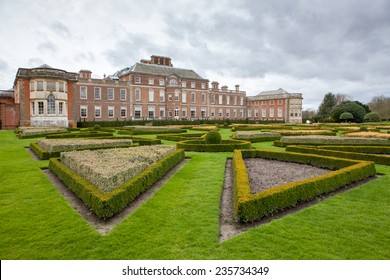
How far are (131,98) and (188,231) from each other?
157ft

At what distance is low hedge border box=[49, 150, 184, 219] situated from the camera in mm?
6109

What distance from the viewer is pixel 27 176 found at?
9.91 m

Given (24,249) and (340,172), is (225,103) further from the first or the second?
(24,249)

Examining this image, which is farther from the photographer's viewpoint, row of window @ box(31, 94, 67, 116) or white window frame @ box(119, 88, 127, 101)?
white window frame @ box(119, 88, 127, 101)

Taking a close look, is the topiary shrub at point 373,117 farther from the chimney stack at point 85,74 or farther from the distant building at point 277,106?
the chimney stack at point 85,74

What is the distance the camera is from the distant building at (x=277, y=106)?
62.3m

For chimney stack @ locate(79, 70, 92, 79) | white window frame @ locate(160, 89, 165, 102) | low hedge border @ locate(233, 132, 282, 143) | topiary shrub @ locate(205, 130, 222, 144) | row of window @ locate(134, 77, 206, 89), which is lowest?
low hedge border @ locate(233, 132, 282, 143)

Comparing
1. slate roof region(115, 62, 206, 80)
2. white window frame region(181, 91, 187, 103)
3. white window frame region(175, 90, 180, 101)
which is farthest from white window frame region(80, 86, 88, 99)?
white window frame region(181, 91, 187, 103)

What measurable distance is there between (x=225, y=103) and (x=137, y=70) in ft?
71.7

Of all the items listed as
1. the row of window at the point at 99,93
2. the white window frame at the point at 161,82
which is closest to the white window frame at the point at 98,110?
the row of window at the point at 99,93

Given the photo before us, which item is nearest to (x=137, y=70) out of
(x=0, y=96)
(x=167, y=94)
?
(x=167, y=94)

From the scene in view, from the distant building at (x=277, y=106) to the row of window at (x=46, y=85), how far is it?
43.3 meters

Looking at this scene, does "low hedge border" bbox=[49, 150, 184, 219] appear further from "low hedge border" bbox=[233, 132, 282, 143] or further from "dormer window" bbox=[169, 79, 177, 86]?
"dormer window" bbox=[169, 79, 177, 86]

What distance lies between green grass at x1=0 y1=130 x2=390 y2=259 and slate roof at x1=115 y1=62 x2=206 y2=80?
46454 millimetres
